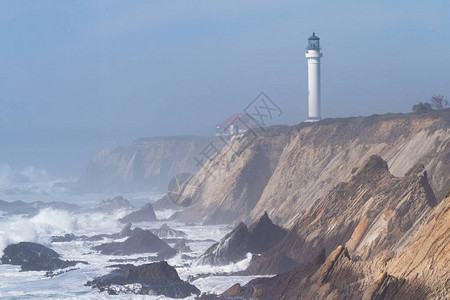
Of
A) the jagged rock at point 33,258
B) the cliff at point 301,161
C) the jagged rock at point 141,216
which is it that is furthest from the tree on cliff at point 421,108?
the jagged rock at point 33,258

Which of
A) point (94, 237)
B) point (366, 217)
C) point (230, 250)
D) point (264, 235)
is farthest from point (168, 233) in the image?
point (366, 217)

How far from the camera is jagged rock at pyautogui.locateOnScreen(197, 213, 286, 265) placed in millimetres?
49125

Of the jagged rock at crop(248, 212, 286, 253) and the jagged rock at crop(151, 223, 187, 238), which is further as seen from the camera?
the jagged rock at crop(151, 223, 187, 238)

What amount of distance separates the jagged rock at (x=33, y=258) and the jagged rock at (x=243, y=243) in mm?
8810

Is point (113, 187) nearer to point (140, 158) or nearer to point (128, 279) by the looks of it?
point (140, 158)

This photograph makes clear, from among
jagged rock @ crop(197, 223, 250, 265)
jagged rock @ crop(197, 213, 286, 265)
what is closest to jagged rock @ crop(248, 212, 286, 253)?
jagged rock @ crop(197, 213, 286, 265)

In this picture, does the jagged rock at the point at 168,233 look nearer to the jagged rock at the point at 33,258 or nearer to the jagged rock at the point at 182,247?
the jagged rock at the point at 182,247

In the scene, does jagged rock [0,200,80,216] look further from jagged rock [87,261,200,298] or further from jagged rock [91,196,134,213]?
jagged rock [87,261,200,298]

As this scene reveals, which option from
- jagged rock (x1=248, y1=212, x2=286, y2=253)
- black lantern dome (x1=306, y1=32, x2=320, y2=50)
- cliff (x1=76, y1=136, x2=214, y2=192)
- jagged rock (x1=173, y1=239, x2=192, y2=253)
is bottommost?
cliff (x1=76, y1=136, x2=214, y2=192)

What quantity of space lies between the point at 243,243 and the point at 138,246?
39.8ft

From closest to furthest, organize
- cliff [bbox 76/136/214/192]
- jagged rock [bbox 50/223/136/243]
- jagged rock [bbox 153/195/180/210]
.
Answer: jagged rock [bbox 50/223/136/243], jagged rock [bbox 153/195/180/210], cliff [bbox 76/136/214/192]

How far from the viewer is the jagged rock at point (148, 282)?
39344 millimetres

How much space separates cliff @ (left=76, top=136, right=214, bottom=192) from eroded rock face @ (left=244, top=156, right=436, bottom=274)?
3372 inches

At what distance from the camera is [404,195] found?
131ft
